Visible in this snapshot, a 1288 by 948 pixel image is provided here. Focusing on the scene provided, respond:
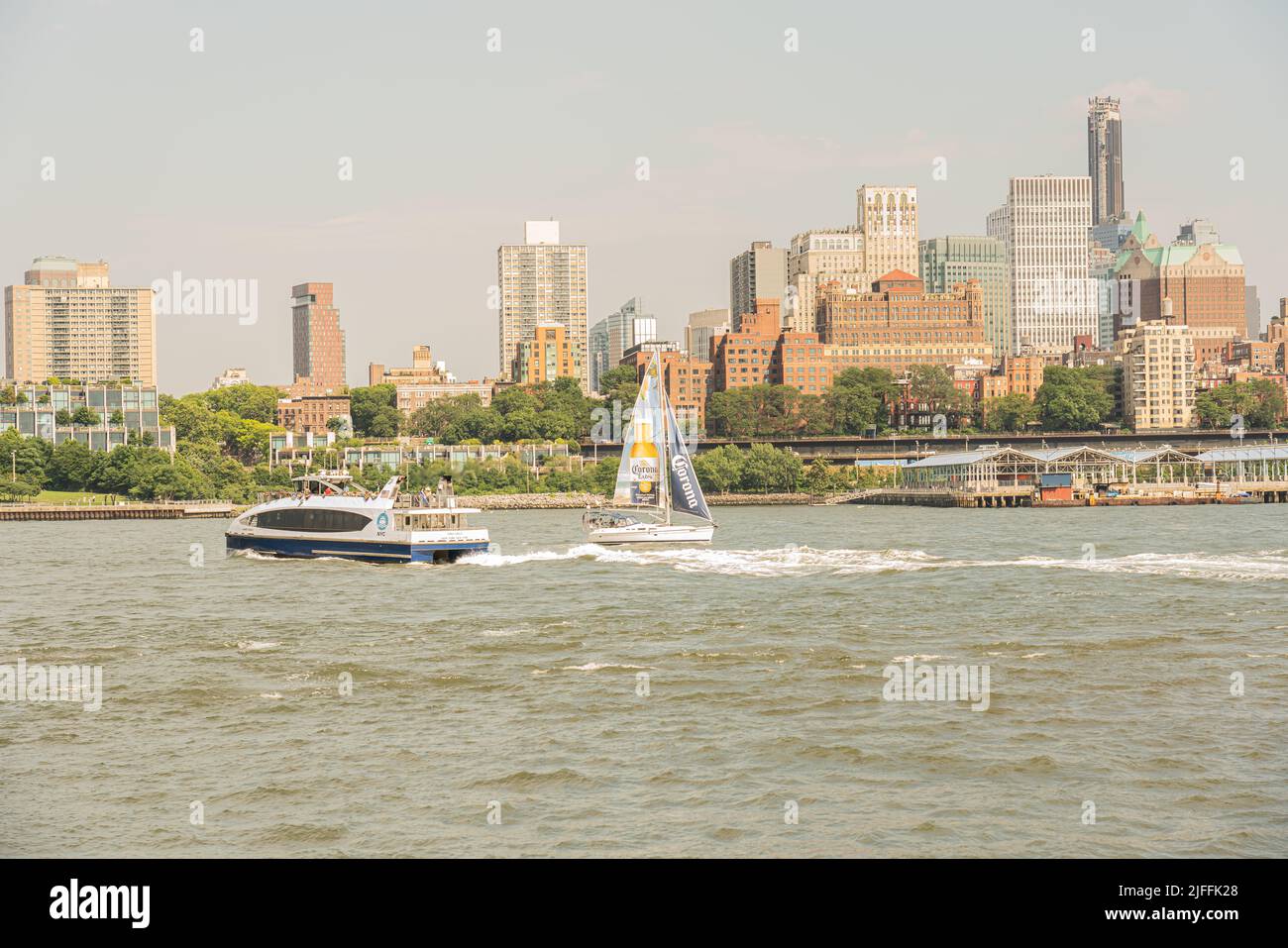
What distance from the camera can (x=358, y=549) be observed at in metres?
58.4

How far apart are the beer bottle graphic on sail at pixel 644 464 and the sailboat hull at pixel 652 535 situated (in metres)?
2.69

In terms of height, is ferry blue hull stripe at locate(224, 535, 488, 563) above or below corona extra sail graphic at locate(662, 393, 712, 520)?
below

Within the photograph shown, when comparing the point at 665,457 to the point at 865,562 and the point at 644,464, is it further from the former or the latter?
the point at 865,562

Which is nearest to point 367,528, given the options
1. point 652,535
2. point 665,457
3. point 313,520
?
point 313,520

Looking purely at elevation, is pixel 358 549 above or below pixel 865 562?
above

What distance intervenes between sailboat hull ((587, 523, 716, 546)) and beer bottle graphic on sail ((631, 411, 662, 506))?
2694mm

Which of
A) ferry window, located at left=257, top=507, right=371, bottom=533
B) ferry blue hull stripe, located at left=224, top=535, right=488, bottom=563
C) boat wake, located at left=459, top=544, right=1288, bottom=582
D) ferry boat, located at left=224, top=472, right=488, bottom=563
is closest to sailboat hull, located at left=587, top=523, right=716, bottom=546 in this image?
boat wake, located at left=459, top=544, right=1288, bottom=582

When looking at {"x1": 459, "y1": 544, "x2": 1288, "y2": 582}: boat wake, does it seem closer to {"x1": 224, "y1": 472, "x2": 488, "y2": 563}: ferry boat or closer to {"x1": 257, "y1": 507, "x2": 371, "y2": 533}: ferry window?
{"x1": 224, "y1": 472, "x2": 488, "y2": 563}: ferry boat

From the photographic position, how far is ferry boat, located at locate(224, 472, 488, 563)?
57.5 meters

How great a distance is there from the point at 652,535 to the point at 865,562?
42.4 ft

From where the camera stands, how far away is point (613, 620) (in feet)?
118

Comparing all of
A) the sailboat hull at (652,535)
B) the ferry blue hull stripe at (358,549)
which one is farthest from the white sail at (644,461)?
the ferry blue hull stripe at (358,549)

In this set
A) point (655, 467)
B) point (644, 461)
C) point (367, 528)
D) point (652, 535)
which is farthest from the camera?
point (655, 467)

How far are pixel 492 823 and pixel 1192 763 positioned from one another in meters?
9.24
